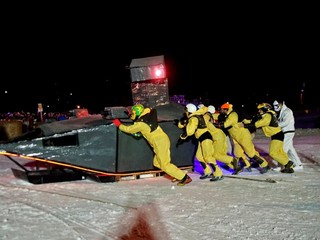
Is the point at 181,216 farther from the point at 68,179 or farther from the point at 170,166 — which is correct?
the point at 68,179

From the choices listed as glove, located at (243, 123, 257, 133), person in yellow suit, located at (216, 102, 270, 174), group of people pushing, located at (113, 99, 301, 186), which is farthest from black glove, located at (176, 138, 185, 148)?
glove, located at (243, 123, 257, 133)

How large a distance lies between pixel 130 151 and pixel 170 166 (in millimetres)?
1020

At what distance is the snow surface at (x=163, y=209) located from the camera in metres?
5.18

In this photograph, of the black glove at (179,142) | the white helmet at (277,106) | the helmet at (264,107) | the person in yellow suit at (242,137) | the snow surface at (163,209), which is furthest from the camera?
the white helmet at (277,106)

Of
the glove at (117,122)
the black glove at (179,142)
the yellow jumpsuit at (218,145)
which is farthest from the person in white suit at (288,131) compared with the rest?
the glove at (117,122)

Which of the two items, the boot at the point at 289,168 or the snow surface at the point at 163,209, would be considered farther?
the boot at the point at 289,168

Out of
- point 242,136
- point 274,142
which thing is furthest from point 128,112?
point 274,142

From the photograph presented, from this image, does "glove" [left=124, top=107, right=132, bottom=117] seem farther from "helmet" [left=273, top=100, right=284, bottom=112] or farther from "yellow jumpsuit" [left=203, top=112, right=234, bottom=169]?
"helmet" [left=273, top=100, right=284, bottom=112]

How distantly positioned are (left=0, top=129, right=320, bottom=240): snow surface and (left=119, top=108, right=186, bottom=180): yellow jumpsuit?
1.03 feet

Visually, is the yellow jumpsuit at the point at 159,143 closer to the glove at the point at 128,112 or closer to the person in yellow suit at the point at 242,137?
the glove at the point at 128,112

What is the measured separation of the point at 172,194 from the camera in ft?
23.9

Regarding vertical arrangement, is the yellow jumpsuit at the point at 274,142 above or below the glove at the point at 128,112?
below

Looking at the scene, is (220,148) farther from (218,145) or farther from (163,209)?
(163,209)

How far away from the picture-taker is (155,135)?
8.17 meters
